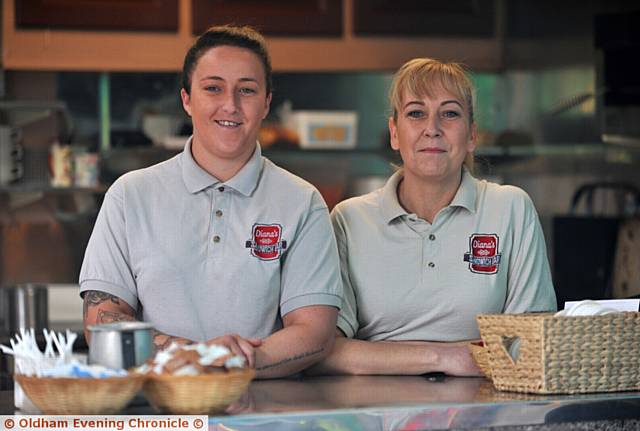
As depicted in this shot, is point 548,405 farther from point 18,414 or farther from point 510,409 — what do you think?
point 18,414

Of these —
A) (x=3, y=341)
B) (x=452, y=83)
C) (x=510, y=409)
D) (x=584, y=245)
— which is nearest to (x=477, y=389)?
(x=510, y=409)

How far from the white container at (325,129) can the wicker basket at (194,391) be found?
290cm

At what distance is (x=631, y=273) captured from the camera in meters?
4.23

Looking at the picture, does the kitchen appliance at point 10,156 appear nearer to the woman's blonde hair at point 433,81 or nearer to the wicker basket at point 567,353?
the woman's blonde hair at point 433,81

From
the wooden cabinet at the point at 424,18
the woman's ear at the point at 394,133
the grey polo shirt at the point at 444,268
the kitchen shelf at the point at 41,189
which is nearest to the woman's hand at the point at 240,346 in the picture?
the grey polo shirt at the point at 444,268

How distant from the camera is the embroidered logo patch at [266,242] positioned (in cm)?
227

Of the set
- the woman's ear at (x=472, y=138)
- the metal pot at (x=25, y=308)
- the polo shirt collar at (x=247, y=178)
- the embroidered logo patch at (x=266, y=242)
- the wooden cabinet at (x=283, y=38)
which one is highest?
the wooden cabinet at (x=283, y=38)

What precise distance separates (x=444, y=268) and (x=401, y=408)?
0.70m

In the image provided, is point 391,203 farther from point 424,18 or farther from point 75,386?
point 424,18

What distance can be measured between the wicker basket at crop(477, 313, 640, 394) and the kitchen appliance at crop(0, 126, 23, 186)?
276 cm

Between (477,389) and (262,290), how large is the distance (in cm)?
48

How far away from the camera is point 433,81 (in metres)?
2.50

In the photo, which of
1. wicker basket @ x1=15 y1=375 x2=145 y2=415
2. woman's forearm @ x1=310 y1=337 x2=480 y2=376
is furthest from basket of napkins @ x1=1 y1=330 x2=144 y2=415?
woman's forearm @ x1=310 y1=337 x2=480 y2=376

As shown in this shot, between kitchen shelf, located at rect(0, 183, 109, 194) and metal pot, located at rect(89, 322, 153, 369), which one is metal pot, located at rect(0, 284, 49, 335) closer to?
kitchen shelf, located at rect(0, 183, 109, 194)
